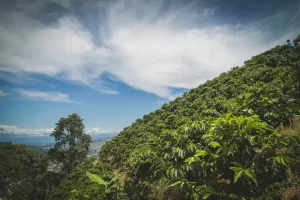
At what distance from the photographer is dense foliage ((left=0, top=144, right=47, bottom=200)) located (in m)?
31.9

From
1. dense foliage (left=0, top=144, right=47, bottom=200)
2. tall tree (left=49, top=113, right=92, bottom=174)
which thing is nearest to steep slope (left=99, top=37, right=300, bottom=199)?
tall tree (left=49, top=113, right=92, bottom=174)

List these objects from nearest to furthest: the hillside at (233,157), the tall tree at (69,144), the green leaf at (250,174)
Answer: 1. the green leaf at (250,174)
2. the hillside at (233,157)
3. the tall tree at (69,144)

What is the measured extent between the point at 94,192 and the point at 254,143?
9145 mm

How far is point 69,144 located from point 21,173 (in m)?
9.96

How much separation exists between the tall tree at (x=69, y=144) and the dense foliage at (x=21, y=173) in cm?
484

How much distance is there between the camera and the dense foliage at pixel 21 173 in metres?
31.9

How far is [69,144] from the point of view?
3189 centimetres

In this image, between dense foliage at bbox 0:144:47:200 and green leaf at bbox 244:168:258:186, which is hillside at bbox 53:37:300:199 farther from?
dense foliage at bbox 0:144:47:200

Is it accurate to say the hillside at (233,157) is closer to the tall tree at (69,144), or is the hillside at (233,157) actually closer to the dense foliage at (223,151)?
the dense foliage at (223,151)

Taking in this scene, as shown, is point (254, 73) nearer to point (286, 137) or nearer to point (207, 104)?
point (207, 104)

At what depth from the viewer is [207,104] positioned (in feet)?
44.4

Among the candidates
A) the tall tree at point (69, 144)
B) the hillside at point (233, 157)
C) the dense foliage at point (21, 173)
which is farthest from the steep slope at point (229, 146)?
the dense foliage at point (21, 173)

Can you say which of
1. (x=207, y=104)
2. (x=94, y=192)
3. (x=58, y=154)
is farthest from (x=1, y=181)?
(x=207, y=104)

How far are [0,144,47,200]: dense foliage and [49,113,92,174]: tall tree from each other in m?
4.84
